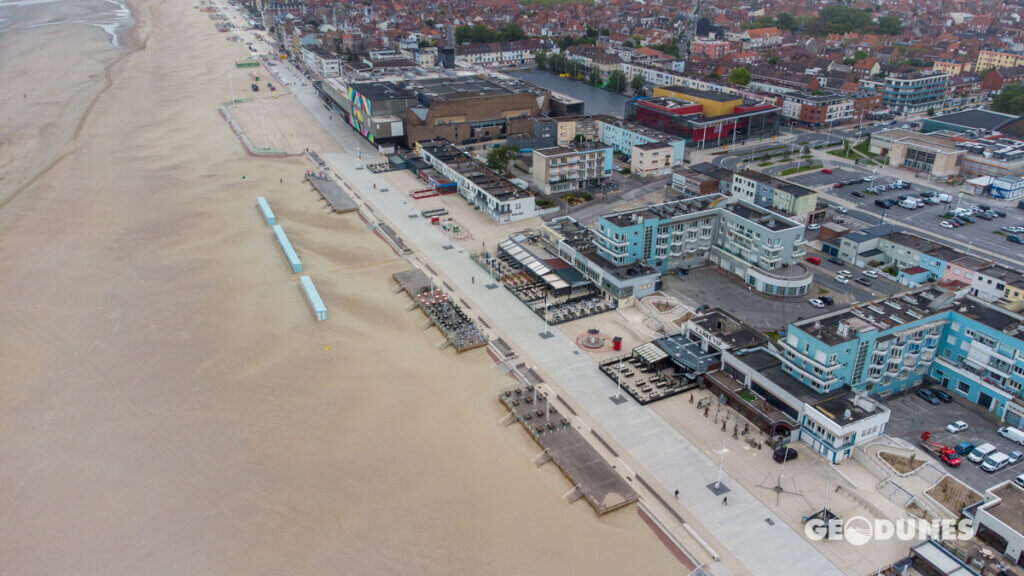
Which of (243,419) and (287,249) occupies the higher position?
(287,249)

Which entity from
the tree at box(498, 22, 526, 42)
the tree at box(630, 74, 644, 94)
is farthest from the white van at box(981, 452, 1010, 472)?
the tree at box(498, 22, 526, 42)

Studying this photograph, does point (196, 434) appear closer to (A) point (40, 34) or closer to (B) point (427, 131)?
(B) point (427, 131)

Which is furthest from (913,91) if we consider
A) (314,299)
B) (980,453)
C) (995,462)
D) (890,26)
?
(314,299)

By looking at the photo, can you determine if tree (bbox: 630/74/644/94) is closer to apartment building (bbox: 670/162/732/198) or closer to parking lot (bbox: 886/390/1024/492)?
apartment building (bbox: 670/162/732/198)

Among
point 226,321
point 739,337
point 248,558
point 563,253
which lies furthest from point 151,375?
point 739,337

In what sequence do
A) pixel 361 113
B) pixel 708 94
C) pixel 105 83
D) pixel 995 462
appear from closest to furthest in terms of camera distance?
pixel 995 462
pixel 361 113
pixel 708 94
pixel 105 83

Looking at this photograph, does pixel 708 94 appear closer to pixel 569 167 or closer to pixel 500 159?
pixel 569 167
